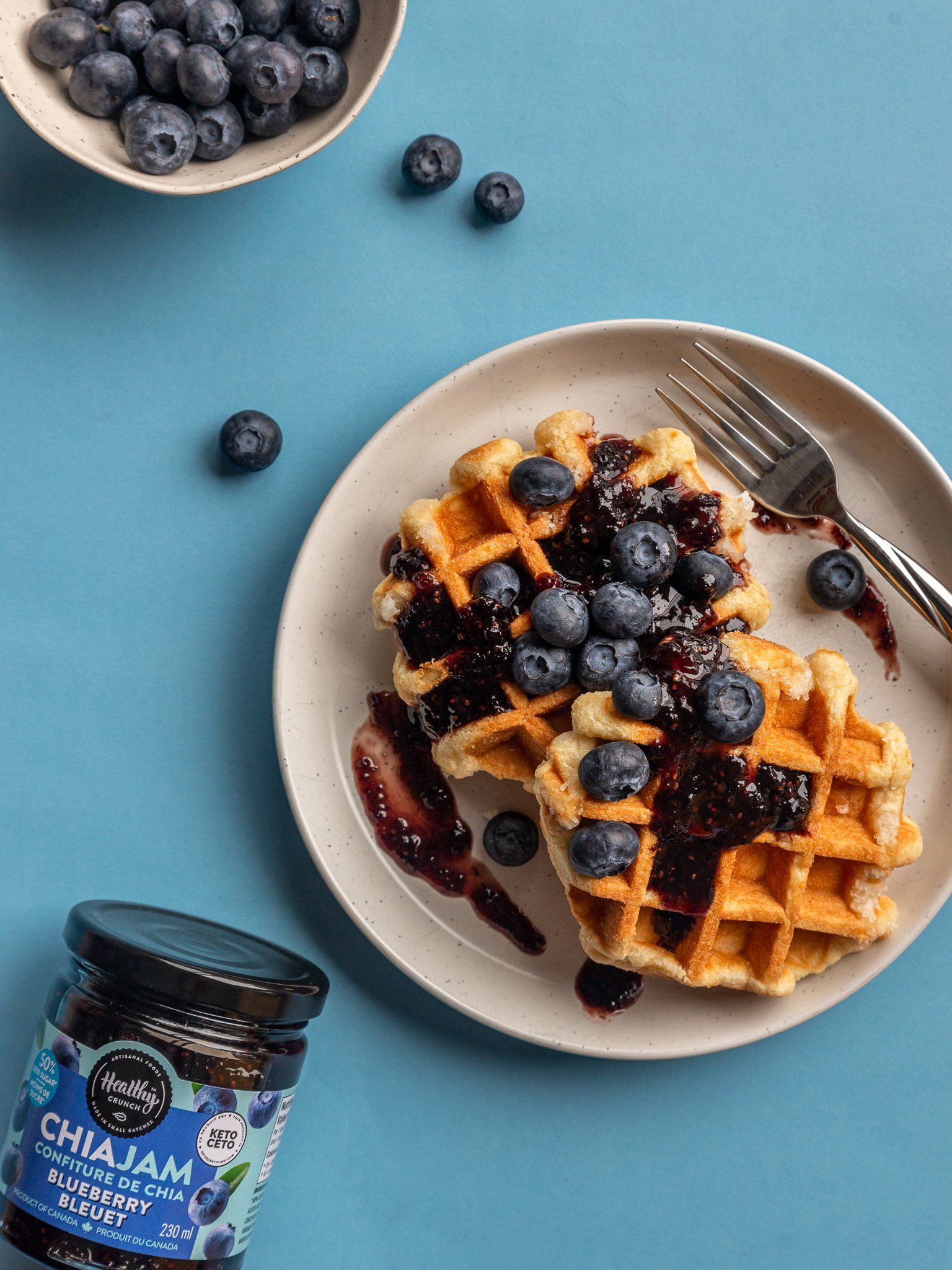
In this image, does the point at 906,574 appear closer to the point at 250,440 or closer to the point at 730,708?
Result: the point at 730,708

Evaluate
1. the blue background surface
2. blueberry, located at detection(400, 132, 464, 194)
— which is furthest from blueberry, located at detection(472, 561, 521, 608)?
blueberry, located at detection(400, 132, 464, 194)

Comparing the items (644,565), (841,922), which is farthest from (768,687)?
(841,922)

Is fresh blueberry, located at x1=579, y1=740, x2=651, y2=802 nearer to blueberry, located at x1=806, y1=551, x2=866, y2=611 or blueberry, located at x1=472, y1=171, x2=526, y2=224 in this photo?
blueberry, located at x1=806, y1=551, x2=866, y2=611

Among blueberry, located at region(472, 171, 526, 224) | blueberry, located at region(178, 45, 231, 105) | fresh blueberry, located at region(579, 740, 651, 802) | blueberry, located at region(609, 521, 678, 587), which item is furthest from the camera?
blueberry, located at region(472, 171, 526, 224)

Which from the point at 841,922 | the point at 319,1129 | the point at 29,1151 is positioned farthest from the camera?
the point at 319,1129

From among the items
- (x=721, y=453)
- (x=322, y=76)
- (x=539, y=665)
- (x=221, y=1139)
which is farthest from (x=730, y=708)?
(x=322, y=76)

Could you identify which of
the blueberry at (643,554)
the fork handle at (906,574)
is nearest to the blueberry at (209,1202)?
the blueberry at (643,554)

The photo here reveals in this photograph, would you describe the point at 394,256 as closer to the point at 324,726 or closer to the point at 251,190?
the point at 251,190
